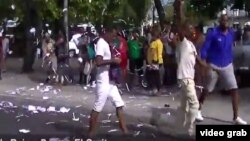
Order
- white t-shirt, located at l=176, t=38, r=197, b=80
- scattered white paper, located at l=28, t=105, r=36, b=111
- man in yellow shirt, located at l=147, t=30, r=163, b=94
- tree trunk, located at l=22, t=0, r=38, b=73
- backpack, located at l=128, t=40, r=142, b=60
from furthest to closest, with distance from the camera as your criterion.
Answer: tree trunk, located at l=22, t=0, r=38, b=73 < backpack, located at l=128, t=40, r=142, b=60 < man in yellow shirt, located at l=147, t=30, r=163, b=94 < scattered white paper, located at l=28, t=105, r=36, b=111 < white t-shirt, located at l=176, t=38, r=197, b=80

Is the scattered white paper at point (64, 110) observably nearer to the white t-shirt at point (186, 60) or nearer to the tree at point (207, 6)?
the white t-shirt at point (186, 60)

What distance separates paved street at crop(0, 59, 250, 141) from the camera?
11.5 metres

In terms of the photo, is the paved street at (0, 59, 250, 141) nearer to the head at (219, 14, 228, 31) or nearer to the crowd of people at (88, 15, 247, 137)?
the crowd of people at (88, 15, 247, 137)

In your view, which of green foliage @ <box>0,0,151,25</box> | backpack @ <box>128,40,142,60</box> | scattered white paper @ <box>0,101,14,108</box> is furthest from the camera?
green foliage @ <box>0,0,151,25</box>

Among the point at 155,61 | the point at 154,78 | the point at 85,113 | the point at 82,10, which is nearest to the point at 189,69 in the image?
the point at 85,113

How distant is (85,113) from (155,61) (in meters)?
4.46

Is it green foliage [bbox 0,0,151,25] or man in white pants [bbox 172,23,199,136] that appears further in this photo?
green foliage [bbox 0,0,151,25]

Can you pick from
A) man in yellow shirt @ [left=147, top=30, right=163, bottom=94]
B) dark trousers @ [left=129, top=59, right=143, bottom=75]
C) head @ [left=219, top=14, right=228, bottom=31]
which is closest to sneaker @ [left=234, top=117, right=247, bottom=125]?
head @ [left=219, top=14, right=228, bottom=31]

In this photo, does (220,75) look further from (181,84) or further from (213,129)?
(213,129)

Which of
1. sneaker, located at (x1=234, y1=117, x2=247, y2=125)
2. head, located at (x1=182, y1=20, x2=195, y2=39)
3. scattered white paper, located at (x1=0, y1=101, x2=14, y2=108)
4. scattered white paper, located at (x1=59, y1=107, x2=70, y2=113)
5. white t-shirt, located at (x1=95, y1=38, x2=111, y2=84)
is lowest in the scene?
scattered white paper, located at (x1=0, y1=101, x2=14, y2=108)

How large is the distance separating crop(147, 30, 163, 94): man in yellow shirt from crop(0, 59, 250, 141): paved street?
37cm

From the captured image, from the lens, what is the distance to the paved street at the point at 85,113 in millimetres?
11539

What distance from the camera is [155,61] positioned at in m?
18.0

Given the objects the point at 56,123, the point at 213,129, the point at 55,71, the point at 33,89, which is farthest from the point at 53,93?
the point at 213,129
